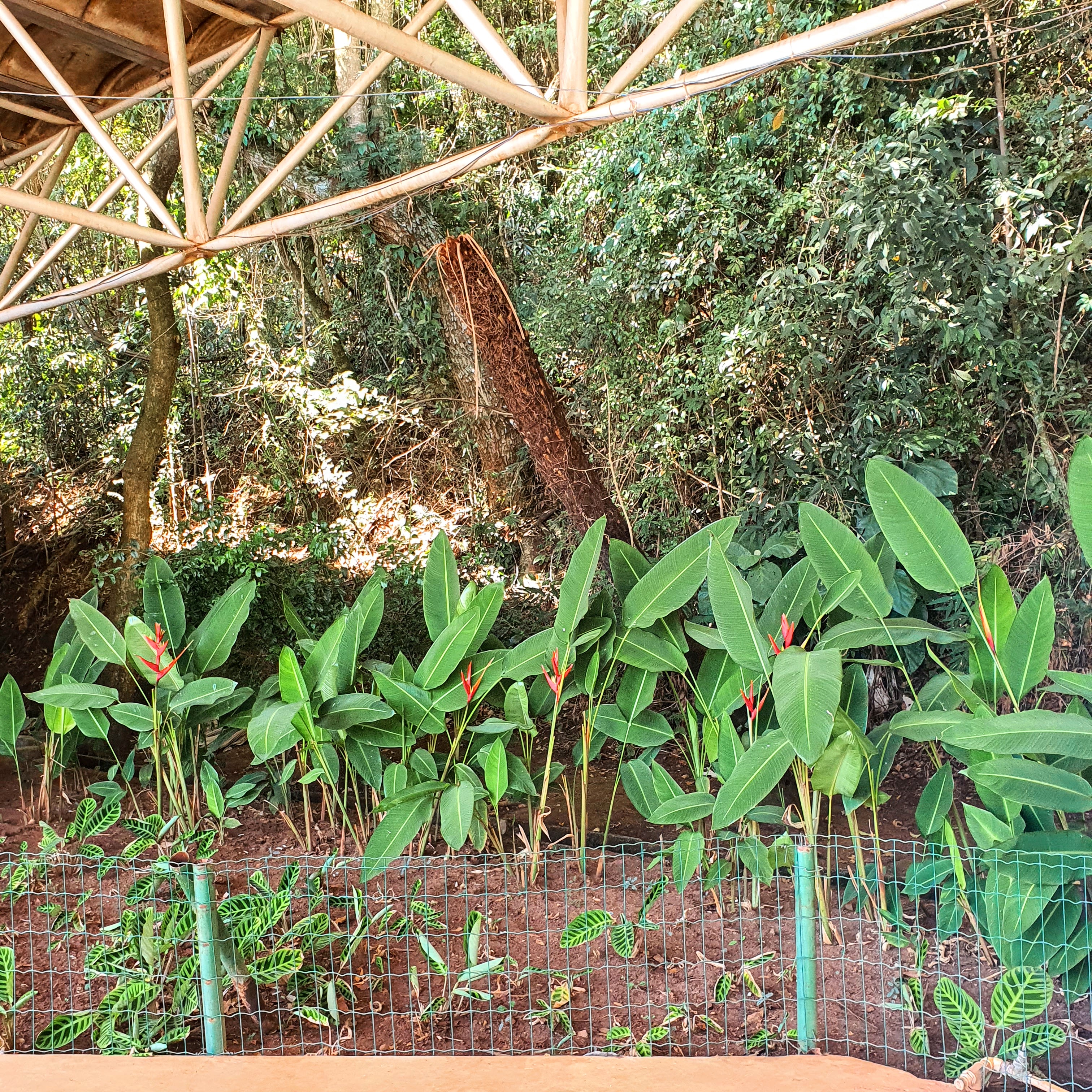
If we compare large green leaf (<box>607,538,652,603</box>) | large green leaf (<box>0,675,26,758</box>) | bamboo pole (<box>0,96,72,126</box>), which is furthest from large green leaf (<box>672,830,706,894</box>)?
bamboo pole (<box>0,96,72,126</box>)

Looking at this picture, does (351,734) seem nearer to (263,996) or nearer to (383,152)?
(263,996)

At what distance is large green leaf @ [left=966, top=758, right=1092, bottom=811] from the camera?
6.97ft

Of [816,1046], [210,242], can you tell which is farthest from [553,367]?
[816,1046]

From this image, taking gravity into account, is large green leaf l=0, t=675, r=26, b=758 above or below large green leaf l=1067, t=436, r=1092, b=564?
below

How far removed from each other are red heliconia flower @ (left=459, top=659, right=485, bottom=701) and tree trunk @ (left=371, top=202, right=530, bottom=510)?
2.96 m

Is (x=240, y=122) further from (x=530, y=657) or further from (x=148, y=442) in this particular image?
(x=530, y=657)

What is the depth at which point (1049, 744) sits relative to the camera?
2.09 metres

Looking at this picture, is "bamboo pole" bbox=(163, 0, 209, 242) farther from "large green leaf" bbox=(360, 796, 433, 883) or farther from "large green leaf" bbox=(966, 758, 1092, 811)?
"large green leaf" bbox=(966, 758, 1092, 811)

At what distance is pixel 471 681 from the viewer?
3.08 metres

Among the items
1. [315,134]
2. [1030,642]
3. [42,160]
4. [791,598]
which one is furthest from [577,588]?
[42,160]

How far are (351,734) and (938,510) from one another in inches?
80.0

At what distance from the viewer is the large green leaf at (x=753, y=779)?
7.98 ft

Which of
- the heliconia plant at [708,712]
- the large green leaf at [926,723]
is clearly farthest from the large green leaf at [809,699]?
the large green leaf at [926,723]

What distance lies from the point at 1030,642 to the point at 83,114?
325cm
